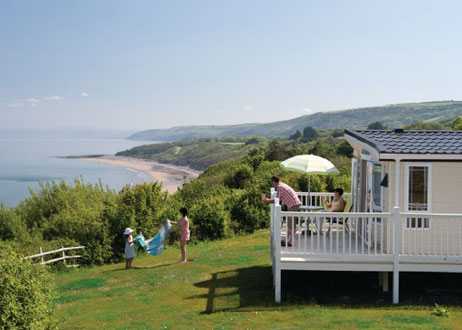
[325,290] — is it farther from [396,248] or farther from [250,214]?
[250,214]

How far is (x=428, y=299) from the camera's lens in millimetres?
9828

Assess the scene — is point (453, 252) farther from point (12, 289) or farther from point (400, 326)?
point (12, 289)

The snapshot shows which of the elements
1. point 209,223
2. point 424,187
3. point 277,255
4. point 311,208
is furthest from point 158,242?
point 424,187

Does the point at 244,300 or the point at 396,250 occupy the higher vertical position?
the point at 396,250

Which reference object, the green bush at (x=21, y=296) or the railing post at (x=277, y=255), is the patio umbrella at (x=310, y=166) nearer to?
the railing post at (x=277, y=255)

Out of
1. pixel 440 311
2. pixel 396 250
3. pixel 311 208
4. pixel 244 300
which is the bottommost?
pixel 244 300

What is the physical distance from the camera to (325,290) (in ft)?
34.8

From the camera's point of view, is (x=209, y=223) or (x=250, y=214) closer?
(x=209, y=223)

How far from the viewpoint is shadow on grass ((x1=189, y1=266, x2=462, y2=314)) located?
9.77 m

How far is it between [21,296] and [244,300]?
4.48m

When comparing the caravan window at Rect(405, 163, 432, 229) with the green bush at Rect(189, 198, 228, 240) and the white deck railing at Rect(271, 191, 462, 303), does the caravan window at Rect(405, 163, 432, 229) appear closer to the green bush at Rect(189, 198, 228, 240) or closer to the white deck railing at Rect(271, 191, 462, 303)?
the white deck railing at Rect(271, 191, 462, 303)

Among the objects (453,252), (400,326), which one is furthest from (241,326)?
(453,252)

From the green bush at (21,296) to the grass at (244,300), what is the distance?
41.5 inches

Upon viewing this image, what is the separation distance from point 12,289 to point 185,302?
12.5ft
